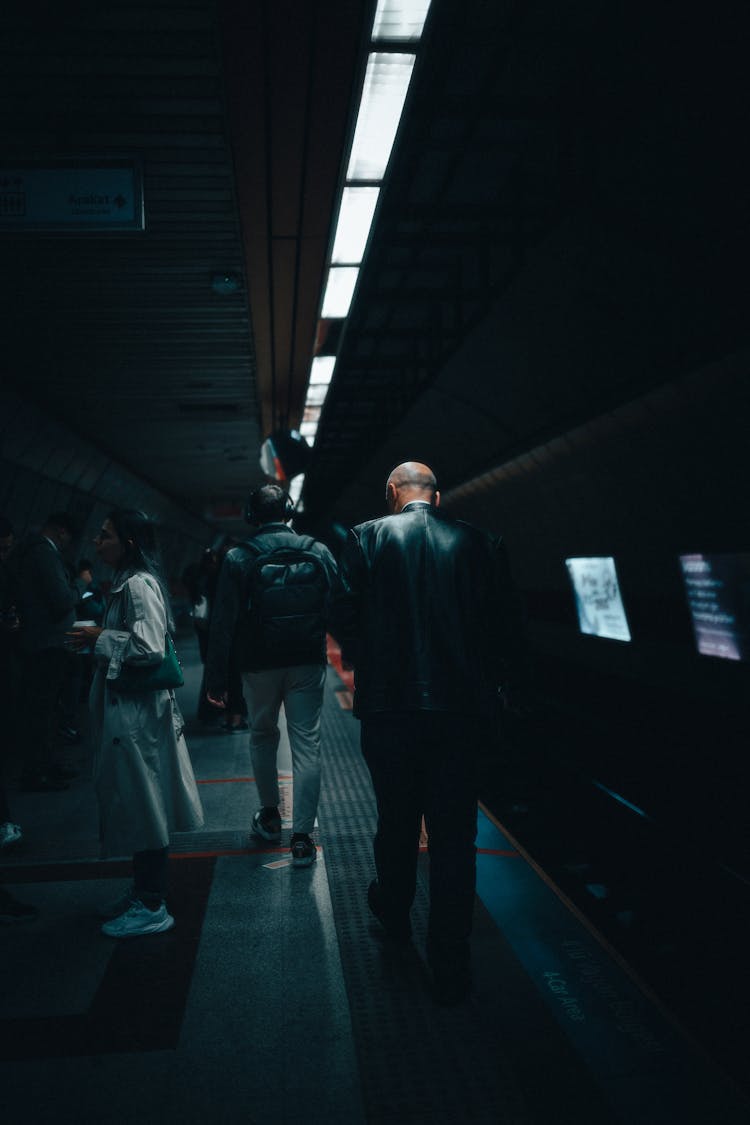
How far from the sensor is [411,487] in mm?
3162

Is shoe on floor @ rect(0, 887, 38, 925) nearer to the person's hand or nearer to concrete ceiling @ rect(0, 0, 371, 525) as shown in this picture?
the person's hand

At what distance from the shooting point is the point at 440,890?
2760 mm

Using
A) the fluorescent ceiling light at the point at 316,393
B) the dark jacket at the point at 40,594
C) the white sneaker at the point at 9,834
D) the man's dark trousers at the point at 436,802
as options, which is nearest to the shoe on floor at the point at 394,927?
the man's dark trousers at the point at 436,802

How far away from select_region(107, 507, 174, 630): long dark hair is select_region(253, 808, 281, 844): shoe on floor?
1400mm

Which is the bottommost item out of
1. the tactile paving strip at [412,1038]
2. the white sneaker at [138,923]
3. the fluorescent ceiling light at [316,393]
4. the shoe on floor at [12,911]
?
the tactile paving strip at [412,1038]

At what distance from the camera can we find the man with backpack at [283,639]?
388 centimetres

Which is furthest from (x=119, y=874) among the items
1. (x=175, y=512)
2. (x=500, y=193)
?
(x=175, y=512)

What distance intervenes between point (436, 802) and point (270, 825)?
1.68 metres

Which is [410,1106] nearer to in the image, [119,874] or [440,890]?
[440,890]

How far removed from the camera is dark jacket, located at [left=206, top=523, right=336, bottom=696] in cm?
388

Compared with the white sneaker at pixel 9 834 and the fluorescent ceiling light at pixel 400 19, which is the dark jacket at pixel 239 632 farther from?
the fluorescent ceiling light at pixel 400 19

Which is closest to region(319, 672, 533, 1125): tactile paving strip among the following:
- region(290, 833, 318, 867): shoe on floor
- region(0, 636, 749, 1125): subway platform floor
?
region(0, 636, 749, 1125): subway platform floor

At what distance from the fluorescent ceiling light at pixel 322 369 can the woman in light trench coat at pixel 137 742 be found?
6007mm

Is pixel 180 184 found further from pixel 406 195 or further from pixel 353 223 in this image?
pixel 406 195
